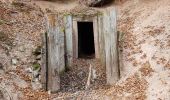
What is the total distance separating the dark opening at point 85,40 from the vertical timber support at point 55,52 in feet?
7.14

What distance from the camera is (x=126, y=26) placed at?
18203 mm

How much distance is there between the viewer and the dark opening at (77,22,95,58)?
16959mm

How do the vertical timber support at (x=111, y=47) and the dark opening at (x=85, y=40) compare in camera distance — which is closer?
the vertical timber support at (x=111, y=47)

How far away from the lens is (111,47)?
14.6m

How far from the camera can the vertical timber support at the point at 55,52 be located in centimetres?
1416

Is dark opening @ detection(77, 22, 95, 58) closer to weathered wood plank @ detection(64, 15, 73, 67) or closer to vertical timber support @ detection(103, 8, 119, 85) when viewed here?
weathered wood plank @ detection(64, 15, 73, 67)

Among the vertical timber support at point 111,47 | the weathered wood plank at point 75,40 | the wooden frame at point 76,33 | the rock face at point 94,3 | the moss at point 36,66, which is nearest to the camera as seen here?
the vertical timber support at point 111,47

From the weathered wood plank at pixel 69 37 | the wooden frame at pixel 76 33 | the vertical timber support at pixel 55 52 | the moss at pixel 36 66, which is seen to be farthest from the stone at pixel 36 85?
the wooden frame at pixel 76 33

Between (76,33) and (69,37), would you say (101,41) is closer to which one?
(69,37)

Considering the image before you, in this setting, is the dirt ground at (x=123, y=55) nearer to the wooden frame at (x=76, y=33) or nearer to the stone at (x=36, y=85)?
the stone at (x=36, y=85)

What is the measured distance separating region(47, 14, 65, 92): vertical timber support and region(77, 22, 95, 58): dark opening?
2.18m

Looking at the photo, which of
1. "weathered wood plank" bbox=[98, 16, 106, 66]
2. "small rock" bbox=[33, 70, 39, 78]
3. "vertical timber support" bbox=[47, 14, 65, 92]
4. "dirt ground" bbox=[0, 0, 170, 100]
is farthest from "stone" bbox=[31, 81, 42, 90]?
"weathered wood plank" bbox=[98, 16, 106, 66]

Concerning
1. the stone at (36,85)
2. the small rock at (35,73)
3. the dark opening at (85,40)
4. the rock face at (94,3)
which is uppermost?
the rock face at (94,3)

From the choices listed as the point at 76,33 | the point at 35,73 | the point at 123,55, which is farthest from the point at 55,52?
the point at 123,55
